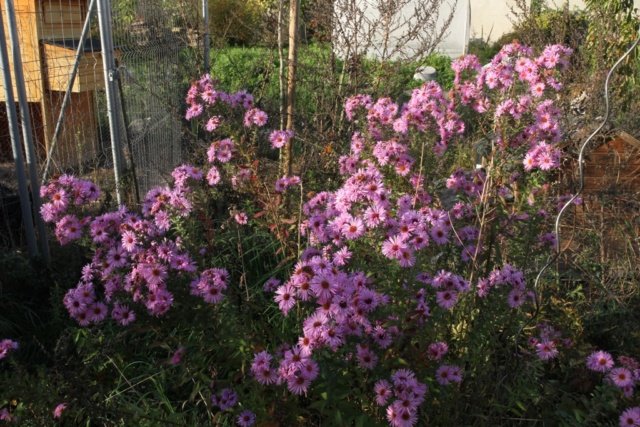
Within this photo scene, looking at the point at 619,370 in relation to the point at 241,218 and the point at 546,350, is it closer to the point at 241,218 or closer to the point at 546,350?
the point at 546,350

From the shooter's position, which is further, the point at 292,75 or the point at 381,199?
the point at 292,75

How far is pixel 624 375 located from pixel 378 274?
40.5 inches

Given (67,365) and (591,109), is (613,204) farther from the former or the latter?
(67,365)

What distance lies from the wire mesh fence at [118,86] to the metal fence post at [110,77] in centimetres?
6

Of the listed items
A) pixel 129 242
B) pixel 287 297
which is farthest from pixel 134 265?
pixel 287 297

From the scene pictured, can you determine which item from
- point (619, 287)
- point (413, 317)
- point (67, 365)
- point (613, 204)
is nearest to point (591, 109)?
point (613, 204)

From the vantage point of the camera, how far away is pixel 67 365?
2197 mm

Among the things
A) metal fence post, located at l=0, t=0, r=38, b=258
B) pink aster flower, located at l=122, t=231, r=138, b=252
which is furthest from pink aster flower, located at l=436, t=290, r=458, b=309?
metal fence post, located at l=0, t=0, r=38, b=258

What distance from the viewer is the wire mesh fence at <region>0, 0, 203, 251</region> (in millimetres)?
4848

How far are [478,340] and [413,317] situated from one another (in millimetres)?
501

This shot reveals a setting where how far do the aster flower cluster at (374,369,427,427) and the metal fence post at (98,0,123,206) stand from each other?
2.93m

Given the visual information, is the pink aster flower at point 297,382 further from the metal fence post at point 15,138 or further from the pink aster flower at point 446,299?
the metal fence post at point 15,138

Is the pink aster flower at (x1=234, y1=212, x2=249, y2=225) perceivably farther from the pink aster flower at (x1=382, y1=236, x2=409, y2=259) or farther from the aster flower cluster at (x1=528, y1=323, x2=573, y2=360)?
the aster flower cluster at (x1=528, y1=323, x2=573, y2=360)

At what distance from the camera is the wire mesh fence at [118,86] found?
15.9ft
